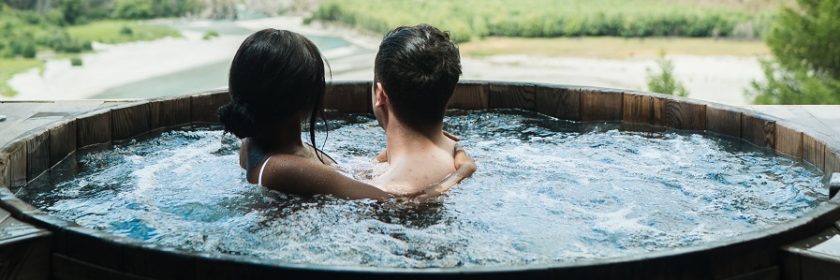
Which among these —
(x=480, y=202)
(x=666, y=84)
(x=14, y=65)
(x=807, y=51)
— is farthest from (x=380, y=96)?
(x=14, y=65)

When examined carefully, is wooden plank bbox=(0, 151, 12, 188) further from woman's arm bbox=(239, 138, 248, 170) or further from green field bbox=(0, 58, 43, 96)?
green field bbox=(0, 58, 43, 96)

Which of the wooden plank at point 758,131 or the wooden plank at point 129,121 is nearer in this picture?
the wooden plank at point 758,131

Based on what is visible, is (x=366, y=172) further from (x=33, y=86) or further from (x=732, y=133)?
(x=33, y=86)

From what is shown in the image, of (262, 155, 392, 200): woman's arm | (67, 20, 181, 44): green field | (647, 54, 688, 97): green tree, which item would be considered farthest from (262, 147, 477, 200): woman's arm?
(67, 20, 181, 44): green field

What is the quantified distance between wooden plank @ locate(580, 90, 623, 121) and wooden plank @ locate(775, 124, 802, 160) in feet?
2.27

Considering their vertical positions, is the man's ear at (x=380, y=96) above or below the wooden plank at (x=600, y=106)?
above

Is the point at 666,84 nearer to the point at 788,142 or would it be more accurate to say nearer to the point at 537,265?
the point at 788,142

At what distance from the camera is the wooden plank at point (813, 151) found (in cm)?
278

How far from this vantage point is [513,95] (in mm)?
3875

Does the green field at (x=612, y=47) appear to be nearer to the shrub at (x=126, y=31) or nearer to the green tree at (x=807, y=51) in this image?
the shrub at (x=126, y=31)

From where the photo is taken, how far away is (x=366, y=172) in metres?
2.69

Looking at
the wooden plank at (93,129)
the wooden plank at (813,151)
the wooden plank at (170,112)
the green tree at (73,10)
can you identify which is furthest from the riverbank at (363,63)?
the wooden plank at (813,151)

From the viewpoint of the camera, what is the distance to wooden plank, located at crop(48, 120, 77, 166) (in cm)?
298

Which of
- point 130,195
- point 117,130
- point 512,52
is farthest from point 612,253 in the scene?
point 512,52
